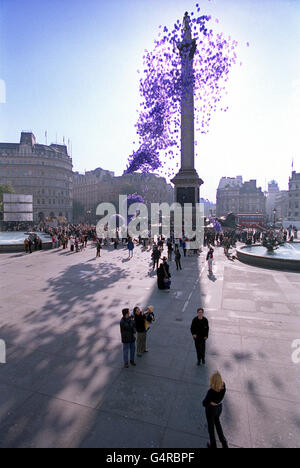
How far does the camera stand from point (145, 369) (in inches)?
230

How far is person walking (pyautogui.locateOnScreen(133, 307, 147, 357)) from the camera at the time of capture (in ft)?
20.6

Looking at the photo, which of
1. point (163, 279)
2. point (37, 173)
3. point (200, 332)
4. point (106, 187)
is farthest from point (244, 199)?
point (200, 332)

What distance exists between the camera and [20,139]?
82.3 m

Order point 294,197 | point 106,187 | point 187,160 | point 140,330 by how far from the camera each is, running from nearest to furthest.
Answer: point 140,330, point 187,160, point 294,197, point 106,187

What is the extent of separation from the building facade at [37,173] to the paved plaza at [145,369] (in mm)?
76492

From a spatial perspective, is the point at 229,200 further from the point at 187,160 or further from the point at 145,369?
the point at 145,369

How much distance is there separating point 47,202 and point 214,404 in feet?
289

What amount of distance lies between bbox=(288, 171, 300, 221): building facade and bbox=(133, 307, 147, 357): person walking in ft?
317

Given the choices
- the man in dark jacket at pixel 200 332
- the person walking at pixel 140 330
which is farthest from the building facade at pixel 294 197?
the person walking at pixel 140 330

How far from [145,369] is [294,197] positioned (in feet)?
331

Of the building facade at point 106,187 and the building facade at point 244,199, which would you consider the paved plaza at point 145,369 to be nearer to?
the building facade at point 106,187

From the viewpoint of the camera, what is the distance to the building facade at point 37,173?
80500 millimetres
